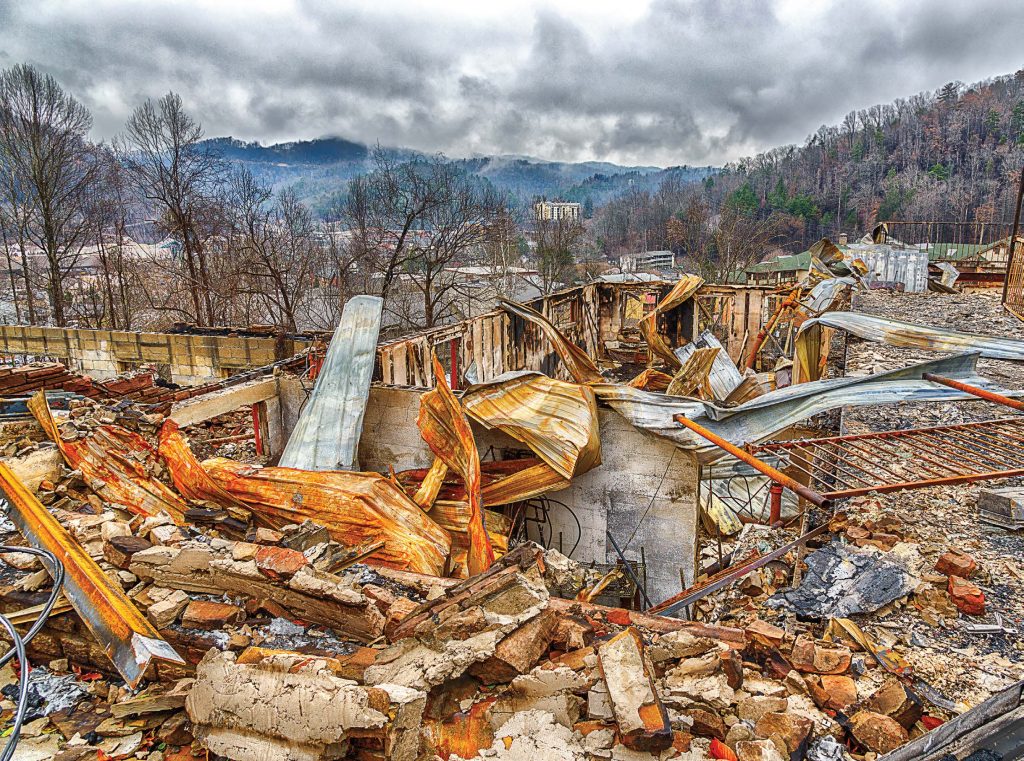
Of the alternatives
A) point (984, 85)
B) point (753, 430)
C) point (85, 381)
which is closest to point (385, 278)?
point (85, 381)

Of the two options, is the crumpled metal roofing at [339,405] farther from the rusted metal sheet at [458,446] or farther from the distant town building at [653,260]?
the distant town building at [653,260]

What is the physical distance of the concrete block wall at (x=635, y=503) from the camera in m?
5.91

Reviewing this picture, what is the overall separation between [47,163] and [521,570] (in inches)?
984

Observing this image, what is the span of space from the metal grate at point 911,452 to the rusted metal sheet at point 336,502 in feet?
9.58

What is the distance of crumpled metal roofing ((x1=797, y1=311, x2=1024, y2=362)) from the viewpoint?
5395 mm

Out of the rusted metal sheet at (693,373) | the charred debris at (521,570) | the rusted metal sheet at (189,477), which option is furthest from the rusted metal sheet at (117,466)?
the rusted metal sheet at (693,373)

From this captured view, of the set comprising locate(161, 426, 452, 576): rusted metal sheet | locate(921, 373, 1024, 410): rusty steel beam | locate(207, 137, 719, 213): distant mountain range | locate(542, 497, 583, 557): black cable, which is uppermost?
locate(207, 137, 719, 213): distant mountain range

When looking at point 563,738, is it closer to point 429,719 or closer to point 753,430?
point 429,719

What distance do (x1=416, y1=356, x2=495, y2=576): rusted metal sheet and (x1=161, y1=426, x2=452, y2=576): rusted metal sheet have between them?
0.99 feet

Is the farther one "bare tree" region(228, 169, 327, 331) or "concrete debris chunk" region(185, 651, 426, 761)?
"bare tree" region(228, 169, 327, 331)

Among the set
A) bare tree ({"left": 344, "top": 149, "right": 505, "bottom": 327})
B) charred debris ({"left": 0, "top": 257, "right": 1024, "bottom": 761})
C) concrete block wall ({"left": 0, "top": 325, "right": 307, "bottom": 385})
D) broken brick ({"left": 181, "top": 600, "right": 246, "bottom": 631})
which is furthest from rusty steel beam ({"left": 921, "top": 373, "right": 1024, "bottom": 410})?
bare tree ({"left": 344, "top": 149, "right": 505, "bottom": 327})

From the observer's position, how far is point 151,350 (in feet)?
42.4

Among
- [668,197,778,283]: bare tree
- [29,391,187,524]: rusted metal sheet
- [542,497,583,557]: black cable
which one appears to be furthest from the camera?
[668,197,778,283]: bare tree

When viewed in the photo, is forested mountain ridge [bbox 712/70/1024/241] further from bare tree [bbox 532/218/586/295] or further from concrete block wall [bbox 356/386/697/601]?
concrete block wall [bbox 356/386/697/601]
